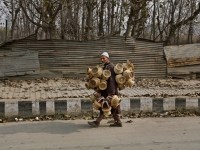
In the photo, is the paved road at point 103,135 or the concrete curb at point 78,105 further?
the concrete curb at point 78,105

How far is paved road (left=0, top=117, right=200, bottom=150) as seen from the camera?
640 cm

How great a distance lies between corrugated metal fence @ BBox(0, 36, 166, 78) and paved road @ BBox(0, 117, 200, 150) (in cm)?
705

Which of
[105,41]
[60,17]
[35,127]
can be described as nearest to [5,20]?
[60,17]

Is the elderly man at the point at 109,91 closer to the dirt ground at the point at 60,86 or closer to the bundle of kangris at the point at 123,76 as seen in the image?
the bundle of kangris at the point at 123,76

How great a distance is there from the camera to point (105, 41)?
15750 millimetres

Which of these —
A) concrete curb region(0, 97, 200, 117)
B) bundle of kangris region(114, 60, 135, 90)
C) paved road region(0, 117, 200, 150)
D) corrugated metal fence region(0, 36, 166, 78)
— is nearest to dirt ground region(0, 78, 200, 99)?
corrugated metal fence region(0, 36, 166, 78)

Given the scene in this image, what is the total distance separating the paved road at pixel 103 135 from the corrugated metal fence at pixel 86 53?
7.05 metres

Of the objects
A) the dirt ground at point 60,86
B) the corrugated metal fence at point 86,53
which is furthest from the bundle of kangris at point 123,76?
the corrugated metal fence at point 86,53

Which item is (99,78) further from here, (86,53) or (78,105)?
(86,53)

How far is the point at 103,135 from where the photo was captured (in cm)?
724

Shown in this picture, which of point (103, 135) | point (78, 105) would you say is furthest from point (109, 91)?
point (78, 105)

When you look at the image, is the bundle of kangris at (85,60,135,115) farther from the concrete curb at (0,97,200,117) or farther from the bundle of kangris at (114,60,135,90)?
the concrete curb at (0,97,200,117)

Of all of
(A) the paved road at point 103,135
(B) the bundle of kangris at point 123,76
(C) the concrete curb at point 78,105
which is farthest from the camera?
(C) the concrete curb at point 78,105

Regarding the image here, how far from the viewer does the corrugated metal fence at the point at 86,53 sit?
15.5 meters
